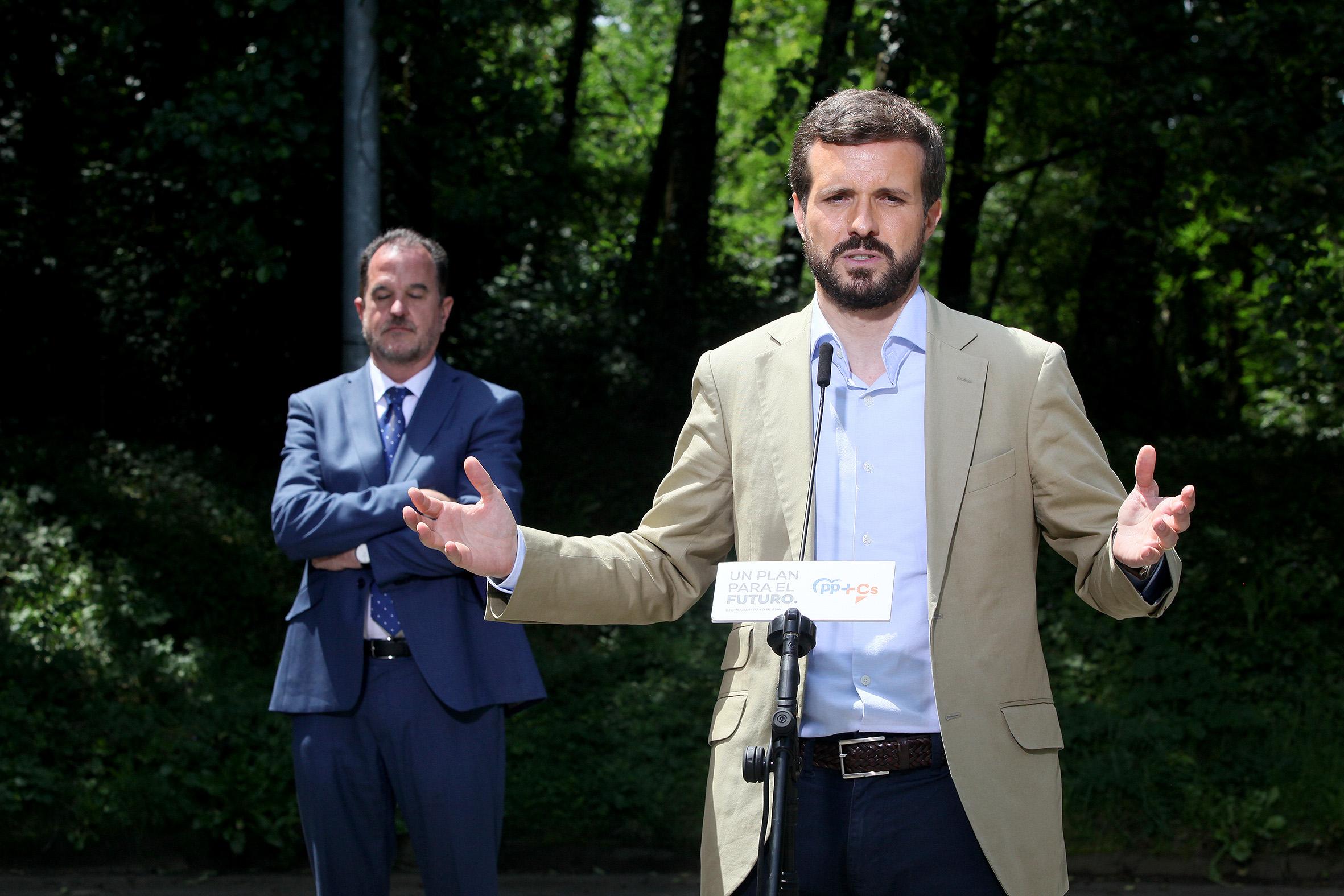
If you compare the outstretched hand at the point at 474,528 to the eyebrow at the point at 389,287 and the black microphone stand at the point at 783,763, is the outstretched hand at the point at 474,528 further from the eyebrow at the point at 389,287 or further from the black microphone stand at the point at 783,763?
the eyebrow at the point at 389,287

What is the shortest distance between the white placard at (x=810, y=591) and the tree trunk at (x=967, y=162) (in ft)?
28.4

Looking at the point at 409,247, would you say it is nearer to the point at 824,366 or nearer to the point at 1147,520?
the point at 824,366

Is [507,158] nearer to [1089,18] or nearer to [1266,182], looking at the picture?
[1089,18]

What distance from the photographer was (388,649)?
4102mm

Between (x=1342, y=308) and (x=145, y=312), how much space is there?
8746 millimetres

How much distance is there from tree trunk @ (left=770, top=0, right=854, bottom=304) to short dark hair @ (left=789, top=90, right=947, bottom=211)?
3.97 meters

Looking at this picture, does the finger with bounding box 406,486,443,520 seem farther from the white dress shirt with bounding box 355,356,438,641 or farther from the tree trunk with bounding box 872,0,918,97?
the tree trunk with bounding box 872,0,918,97

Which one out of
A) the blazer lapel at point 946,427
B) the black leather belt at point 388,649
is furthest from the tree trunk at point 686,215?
the blazer lapel at point 946,427

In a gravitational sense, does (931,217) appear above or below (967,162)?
below

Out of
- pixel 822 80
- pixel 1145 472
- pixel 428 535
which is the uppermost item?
pixel 822 80

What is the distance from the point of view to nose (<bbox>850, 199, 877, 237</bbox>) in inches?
106

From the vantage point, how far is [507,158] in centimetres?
1008

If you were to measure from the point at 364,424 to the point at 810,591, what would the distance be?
2.40 m

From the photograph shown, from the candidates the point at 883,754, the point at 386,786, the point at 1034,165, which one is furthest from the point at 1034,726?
the point at 1034,165
